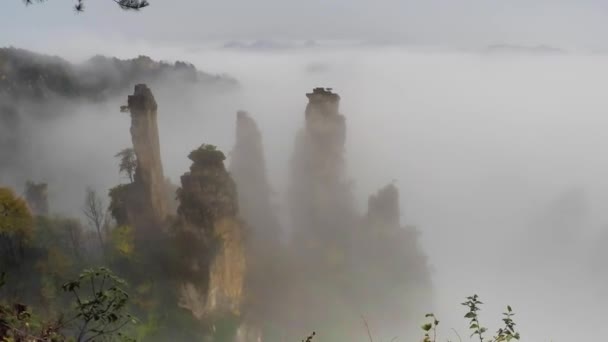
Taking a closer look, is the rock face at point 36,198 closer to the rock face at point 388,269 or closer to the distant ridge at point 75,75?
the rock face at point 388,269

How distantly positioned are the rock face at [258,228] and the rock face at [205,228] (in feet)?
19.6

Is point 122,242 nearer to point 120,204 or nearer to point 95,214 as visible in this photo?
point 120,204

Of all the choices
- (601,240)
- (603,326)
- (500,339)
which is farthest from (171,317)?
(601,240)

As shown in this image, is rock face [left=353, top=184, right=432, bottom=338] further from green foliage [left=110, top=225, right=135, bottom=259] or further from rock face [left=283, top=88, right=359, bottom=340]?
green foliage [left=110, top=225, right=135, bottom=259]

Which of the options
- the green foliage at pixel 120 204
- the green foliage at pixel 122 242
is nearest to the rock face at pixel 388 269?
the green foliage at pixel 122 242

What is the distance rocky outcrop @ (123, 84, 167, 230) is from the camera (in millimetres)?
38681

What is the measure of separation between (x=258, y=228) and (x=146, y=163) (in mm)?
19977

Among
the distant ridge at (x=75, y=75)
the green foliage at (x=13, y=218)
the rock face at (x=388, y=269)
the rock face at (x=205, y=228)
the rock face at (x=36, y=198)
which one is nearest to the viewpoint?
the green foliage at (x=13, y=218)

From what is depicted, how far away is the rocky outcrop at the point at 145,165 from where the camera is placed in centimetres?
3868

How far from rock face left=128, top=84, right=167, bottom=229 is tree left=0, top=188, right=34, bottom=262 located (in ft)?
26.6

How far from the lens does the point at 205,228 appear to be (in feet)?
128

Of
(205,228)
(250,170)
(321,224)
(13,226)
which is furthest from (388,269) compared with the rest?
(13,226)

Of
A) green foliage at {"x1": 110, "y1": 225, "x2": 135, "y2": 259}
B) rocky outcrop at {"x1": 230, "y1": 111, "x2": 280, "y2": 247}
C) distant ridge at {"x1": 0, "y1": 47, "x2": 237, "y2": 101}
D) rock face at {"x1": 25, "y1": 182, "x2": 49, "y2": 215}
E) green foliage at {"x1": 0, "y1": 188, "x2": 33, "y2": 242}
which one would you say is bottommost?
green foliage at {"x1": 110, "y1": 225, "x2": 135, "y2": 259}

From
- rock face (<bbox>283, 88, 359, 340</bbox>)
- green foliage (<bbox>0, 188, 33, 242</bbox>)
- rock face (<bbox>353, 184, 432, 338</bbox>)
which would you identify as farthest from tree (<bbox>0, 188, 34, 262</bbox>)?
rock face (<bbox>353, 184, 432, 338</bbox>)
